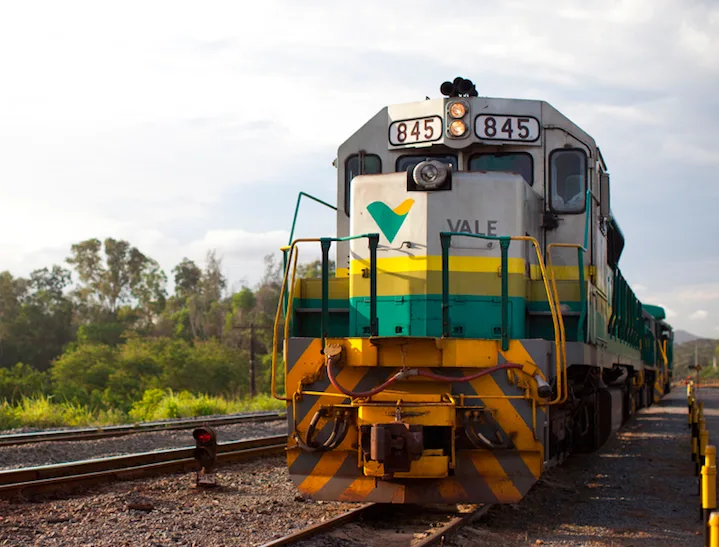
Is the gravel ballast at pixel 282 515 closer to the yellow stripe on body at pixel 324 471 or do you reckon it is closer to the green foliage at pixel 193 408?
the yellow stripe on body at pixel 324 471

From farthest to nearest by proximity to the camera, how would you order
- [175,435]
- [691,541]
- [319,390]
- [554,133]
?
[175,435] < [554,133] < [319,390] < [691,541]

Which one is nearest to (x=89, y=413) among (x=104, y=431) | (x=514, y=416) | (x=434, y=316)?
(x=104, y=431)

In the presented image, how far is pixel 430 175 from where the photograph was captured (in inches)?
245

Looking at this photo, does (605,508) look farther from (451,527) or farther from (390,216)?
(390,216)

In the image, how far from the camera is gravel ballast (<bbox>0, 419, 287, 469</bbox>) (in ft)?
30.1

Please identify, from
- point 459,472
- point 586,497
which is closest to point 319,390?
point 459,472

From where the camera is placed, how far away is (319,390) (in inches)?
240

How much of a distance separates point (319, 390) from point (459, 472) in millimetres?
1193

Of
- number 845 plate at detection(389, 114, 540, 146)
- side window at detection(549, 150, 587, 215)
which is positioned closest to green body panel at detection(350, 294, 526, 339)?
side window at detection(549, 150, 587, 215)

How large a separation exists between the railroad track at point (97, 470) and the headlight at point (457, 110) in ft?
14.6

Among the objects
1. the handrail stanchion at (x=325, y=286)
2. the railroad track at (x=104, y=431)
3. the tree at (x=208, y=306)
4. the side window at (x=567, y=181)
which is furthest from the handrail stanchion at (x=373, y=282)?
the tree at (x=208, y=306)

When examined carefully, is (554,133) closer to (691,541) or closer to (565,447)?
(565,447)

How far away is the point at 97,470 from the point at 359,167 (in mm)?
3914

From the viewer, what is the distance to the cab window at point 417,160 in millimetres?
7152
